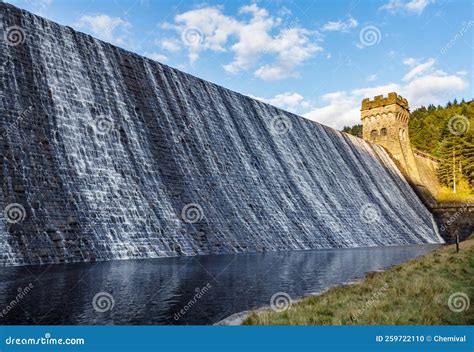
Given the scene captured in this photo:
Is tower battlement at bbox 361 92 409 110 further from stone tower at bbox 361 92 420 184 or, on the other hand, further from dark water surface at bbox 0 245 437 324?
dark water surface at bbox 0 245 437 324

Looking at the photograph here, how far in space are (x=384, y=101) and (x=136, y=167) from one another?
54148 mm

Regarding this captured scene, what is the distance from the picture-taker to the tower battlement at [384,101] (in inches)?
2694

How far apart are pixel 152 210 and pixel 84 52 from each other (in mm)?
10494

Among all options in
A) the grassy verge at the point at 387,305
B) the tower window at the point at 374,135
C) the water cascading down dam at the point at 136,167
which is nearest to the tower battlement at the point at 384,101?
the tower window at the point at 374,135

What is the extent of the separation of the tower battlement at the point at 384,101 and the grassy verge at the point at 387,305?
192 feet

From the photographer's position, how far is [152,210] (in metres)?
21.7

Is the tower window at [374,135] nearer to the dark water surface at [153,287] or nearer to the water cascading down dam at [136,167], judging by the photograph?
the water cascading down dam at [136,167]

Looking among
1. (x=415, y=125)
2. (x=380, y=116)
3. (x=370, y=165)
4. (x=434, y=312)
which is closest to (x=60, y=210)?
(x=434, y=312)

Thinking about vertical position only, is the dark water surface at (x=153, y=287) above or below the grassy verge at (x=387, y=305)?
above

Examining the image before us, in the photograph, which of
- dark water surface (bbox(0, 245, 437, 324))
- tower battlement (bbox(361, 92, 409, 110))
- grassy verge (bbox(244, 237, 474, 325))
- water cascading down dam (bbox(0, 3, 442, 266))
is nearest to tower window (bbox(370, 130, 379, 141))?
tower battlement (bbox(361, 92, 409, 110))

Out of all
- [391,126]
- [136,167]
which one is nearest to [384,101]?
[391,126]

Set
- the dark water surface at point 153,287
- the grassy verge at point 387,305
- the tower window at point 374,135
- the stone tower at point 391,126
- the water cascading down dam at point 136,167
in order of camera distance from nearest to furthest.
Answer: the grassy verge at point 387,305
the dark water surface at point 153,287
the water cascading down dam at point 136,167
the stone tower at point 391,126
the tower window at point 374,135

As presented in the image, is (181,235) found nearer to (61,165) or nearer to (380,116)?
(61,165)

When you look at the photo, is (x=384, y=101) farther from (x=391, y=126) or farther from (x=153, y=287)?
(x=153, y=287)
